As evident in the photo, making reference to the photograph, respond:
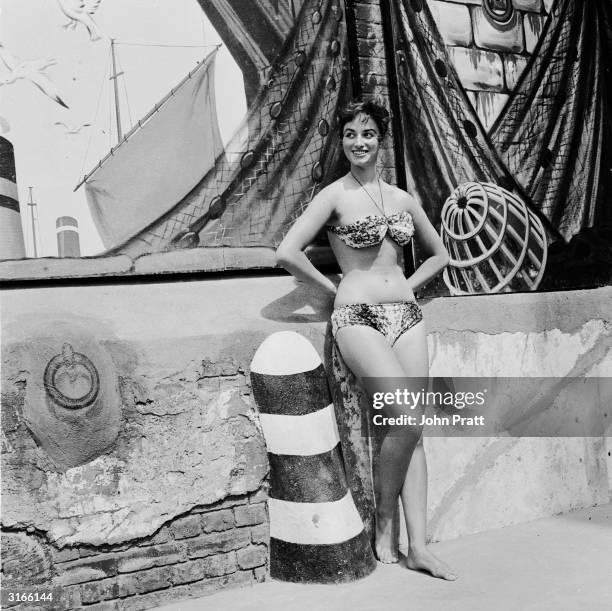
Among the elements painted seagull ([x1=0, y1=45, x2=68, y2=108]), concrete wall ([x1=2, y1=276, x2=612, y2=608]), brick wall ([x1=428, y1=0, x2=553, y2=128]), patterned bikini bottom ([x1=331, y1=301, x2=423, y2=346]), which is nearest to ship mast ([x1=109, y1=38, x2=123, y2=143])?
painted seagull ([x1=0, y1=45, x2=68, y2=108])

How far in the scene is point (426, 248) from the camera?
416 centimetres

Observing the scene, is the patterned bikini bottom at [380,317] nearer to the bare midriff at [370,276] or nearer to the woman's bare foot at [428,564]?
the bare midriff at [370,276]

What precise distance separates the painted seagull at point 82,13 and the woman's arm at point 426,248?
1718mm

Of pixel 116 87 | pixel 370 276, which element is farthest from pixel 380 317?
pixel 116 87

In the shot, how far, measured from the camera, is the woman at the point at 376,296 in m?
3.74

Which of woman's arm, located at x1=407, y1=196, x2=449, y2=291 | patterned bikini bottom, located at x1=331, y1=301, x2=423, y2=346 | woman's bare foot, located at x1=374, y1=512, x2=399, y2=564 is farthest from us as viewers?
woman's arm, located at x1=407, y1=196, x2=449, y2=291

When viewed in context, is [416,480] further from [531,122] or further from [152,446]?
[531,122]

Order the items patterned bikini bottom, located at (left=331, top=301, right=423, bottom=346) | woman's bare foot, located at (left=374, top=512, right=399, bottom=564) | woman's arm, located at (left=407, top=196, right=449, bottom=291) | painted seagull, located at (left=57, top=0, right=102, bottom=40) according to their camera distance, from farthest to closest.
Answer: woman's arm, located at (left=407, top=196, right=449, bottom=291) → woman's bare foot, located at (left=374, top=512, right=399, bottom=564) → patterned bikini bottom, located at (left=331, top=301, right=423, bottom=346) → painted seagull, located at (left=57, top=0, right=102, bottom=40)

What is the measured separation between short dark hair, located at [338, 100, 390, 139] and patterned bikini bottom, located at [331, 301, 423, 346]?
0.85m

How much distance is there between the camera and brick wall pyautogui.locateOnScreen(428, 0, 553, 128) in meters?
4.64

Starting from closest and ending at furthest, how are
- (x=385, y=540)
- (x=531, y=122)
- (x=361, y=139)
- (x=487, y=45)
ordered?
(x=361, y=139) < (x=385, y=540) < (x=487, y=45) < (x=531, y=122)

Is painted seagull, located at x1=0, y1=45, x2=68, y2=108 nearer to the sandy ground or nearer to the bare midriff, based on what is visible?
the bare midriff

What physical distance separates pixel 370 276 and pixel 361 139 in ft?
2.18

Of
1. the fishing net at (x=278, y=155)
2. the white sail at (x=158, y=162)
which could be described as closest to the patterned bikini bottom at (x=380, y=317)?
the fishing net at (x=278, y=155)
